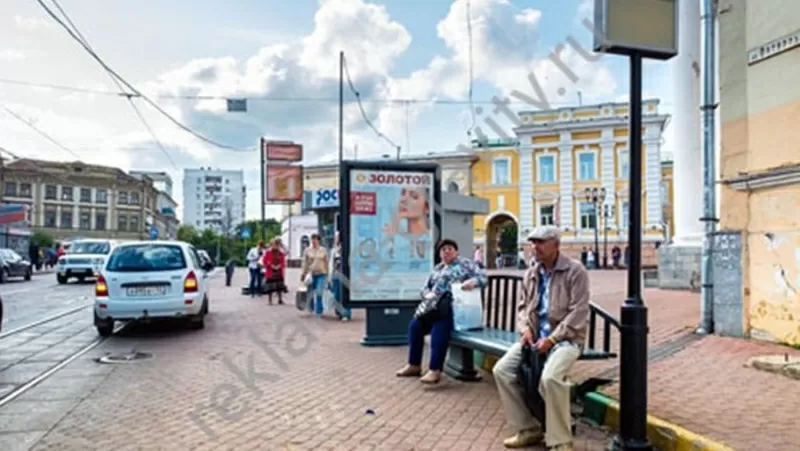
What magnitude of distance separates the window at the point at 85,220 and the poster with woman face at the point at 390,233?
3643 inches

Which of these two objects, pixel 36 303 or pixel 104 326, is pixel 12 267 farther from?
pixel 104 326

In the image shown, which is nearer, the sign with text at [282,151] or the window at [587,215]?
the sign with text at [282,151]

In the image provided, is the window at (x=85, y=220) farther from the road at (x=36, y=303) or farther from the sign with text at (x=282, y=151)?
the sign with text at (x=282, y=151)

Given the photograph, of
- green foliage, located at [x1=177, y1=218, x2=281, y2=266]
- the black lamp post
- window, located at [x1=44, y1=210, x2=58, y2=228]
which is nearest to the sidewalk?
→ the black lamp post

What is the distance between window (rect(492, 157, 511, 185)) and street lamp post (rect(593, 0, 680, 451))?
51866 mm

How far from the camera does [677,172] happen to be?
17.2 meters

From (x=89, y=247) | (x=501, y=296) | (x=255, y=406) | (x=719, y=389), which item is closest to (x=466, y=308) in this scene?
(x=501, y=296)

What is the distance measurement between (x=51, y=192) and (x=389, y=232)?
9137cm

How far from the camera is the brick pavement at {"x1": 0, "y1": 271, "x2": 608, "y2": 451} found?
5.27m

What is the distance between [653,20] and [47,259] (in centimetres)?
5783

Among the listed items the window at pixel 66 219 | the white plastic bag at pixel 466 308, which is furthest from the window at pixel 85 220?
the white plastic bag at pixel 466 308

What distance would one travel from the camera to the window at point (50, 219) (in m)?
88.5

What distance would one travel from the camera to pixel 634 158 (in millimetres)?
4727

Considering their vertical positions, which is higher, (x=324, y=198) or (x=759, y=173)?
(x=324, y=198)
